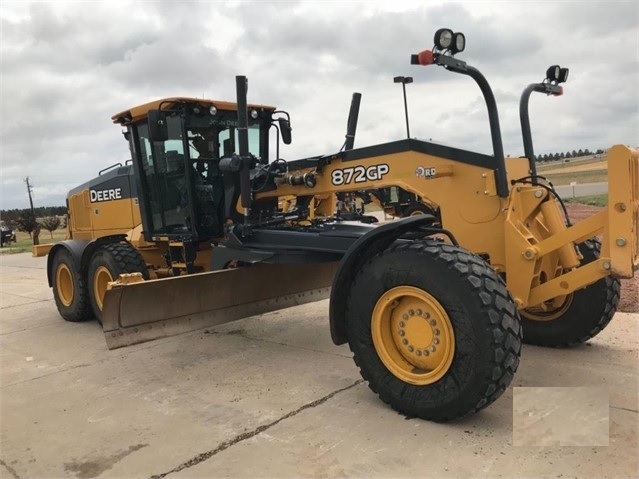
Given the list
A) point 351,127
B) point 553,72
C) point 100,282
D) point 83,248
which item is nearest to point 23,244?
point 83,248

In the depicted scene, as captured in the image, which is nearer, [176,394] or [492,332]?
[492,332]

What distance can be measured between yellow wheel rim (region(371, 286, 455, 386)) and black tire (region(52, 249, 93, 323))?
15.7 feet

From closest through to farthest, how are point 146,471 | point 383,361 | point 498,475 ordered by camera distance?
1. point 498,475
2. point 146,471
3. point 383,361

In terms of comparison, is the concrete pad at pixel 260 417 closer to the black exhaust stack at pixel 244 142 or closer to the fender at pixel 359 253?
the fender at pixel 359 253

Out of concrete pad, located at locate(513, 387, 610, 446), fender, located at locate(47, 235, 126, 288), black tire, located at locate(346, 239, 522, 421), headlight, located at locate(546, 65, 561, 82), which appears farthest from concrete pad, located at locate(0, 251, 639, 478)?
headlight, located at locate(546, 65, 561, 82)

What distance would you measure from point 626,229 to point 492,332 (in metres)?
1.11

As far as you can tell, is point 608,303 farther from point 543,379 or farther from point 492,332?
point 492,332

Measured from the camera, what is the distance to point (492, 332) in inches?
127

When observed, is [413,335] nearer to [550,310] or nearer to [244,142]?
[550,310]

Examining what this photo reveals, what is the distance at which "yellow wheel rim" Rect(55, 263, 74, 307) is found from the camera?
25.0ft

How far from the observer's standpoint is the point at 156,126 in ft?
17.8

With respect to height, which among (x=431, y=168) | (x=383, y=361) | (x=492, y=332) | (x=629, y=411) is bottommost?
(x=629, y=411)

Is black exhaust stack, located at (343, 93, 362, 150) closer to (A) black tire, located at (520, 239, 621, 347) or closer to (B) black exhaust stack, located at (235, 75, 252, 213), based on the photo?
(B) black exhaust stack, located at (235, 75, 252, 213)

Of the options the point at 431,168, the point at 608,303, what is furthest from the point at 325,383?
the point at 608,303
